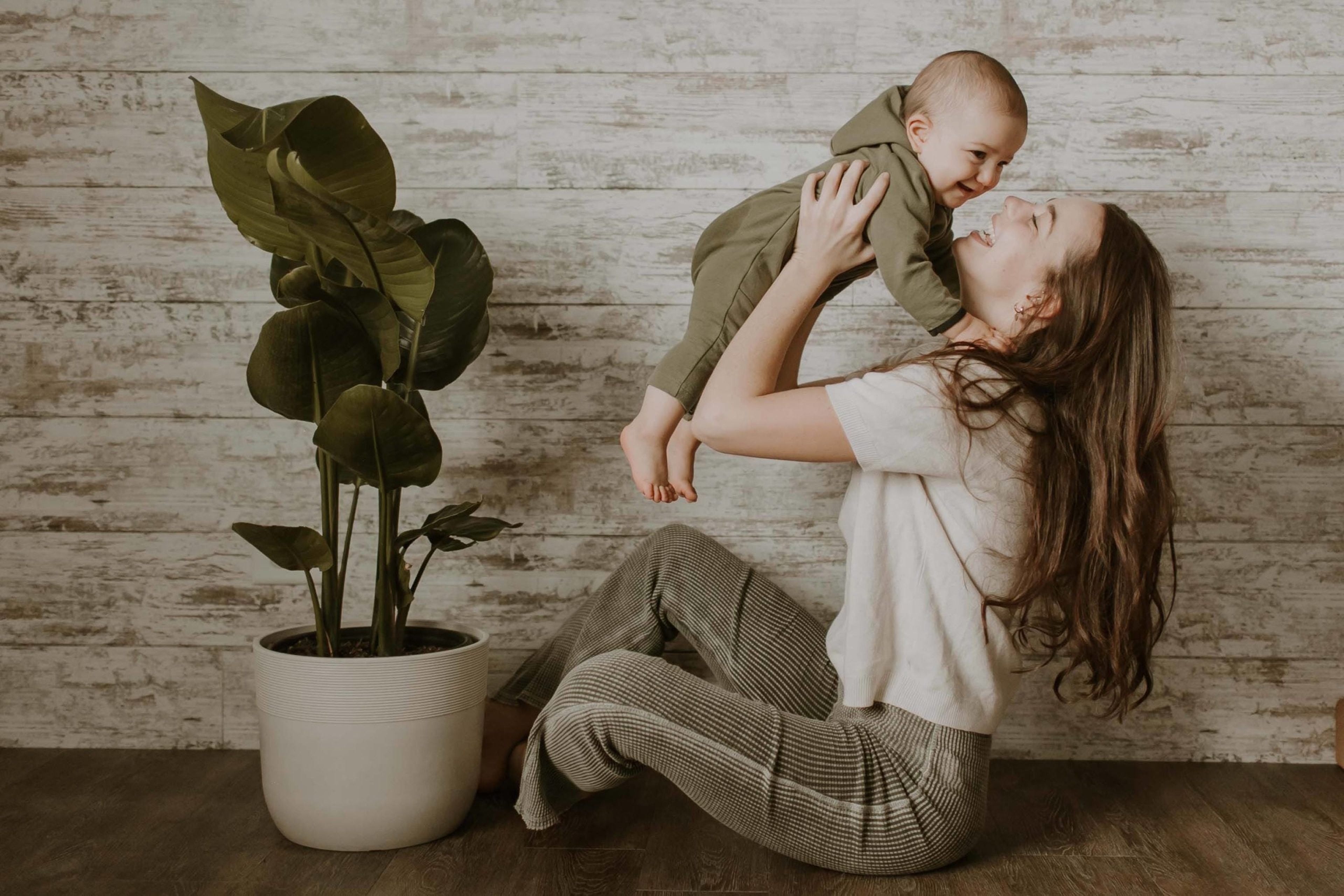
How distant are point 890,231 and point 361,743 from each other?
0.99 meters

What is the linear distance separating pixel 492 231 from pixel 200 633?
2.97 ft

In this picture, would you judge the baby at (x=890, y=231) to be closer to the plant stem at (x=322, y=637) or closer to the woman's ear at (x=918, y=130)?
the woman's ear at (x=918, y=130)

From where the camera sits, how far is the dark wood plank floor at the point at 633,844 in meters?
1.36

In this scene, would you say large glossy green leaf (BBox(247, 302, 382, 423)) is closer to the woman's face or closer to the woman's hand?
the woman's hand

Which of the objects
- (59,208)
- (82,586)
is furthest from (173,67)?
(82,586)

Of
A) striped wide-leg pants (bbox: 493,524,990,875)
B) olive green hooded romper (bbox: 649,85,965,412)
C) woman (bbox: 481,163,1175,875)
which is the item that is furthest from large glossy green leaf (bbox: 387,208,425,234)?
striped wide-leg pants (bbox: 493,524,990,875)

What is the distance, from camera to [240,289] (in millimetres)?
1847

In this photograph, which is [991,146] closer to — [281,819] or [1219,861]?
[1219,861]

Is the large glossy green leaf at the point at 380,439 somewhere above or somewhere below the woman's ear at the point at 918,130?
below

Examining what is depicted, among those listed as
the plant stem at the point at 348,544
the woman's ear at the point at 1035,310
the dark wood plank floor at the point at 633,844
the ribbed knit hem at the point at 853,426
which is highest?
the woman's ear at the point at 1035,310

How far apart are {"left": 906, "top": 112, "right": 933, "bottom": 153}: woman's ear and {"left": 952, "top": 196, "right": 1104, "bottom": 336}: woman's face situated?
0.14 metres

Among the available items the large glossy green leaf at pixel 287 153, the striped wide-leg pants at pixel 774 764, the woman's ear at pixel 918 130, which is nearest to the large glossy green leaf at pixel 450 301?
the large glossy green leaf at pixel 287 153

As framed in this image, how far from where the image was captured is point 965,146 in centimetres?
132

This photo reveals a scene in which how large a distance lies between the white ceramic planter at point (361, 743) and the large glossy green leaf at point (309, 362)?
35cm
